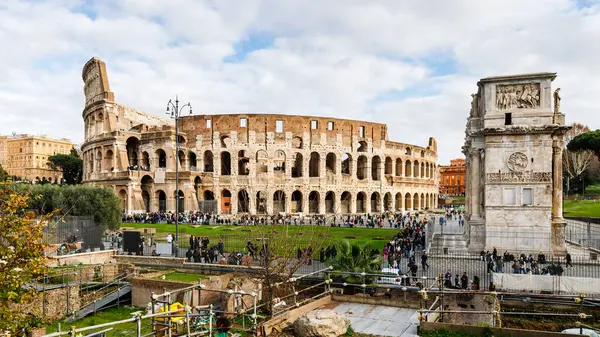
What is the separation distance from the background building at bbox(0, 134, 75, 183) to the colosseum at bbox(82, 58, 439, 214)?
5379cm

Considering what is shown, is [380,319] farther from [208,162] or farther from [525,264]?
[208,162]

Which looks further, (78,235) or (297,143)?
(297,143)

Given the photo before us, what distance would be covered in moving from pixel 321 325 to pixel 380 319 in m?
2.26

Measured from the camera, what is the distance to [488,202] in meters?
19.2

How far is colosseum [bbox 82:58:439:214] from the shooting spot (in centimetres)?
4466

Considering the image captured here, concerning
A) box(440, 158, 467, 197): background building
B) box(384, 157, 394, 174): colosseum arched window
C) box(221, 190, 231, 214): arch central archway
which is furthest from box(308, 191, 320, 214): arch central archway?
box(440, 158, 467, 197): background building

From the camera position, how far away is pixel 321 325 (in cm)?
773

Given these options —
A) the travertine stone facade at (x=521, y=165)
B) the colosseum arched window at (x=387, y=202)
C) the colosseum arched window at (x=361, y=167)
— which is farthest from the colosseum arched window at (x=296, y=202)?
the travertine stone facade at (x=521, y=165)

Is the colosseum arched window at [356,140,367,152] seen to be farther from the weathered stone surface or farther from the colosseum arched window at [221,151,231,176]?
the weathered stone surface

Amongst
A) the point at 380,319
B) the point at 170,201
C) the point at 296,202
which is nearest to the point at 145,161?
the point at 170,201

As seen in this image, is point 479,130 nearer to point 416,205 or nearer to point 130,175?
point 130,175

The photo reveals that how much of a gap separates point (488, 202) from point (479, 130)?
323cm

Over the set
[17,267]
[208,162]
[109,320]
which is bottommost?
[109,320]

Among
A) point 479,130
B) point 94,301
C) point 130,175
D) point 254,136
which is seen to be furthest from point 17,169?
point 479,130
